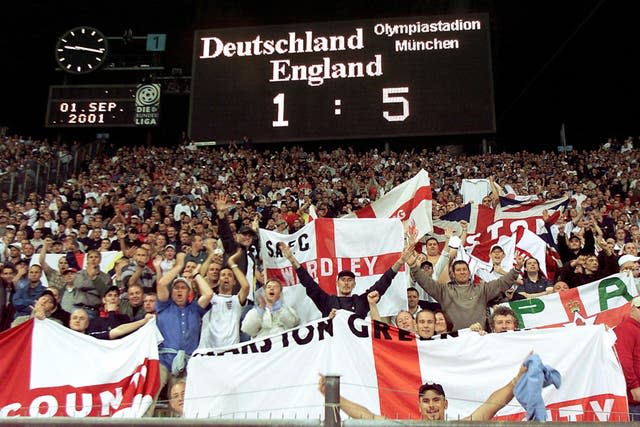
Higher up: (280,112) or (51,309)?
(280,112)

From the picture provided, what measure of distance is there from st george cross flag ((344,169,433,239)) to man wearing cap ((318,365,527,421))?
4.24 meters

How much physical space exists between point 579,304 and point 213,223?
6961 mm

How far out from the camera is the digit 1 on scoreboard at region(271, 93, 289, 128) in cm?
1670

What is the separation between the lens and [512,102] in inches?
1175

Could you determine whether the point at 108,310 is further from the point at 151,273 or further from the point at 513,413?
the point at 513,413

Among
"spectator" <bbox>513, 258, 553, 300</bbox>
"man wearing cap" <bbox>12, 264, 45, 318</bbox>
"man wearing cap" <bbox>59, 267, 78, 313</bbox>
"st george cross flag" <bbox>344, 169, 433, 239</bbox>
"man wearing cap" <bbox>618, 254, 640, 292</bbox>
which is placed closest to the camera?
"man wearing cap" <bbox>618, 254, 640, 292</bbox>

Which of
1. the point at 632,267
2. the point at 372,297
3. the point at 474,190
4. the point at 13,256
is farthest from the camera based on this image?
the point at 474,190

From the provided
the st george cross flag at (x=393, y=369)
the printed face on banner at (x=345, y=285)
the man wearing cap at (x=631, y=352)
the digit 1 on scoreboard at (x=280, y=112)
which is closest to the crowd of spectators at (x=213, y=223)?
the printed face on banner at (x=345, y=285)

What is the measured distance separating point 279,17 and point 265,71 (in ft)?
27.4

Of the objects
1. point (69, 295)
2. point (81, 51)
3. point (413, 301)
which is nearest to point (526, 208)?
point (413, 301)

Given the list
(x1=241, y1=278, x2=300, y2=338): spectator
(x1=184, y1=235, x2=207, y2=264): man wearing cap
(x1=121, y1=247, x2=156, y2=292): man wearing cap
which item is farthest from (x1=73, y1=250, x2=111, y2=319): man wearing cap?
(x1=241, y1=278, x2=300, y2=338): spectator

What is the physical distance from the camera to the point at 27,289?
767cm

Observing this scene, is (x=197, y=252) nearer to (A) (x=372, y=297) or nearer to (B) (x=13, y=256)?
(B) (x=13, y=256)

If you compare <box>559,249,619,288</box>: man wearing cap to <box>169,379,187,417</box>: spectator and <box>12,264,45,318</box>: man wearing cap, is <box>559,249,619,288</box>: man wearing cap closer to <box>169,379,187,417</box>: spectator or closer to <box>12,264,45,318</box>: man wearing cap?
<box>169,379,187,417</box>: spectator
